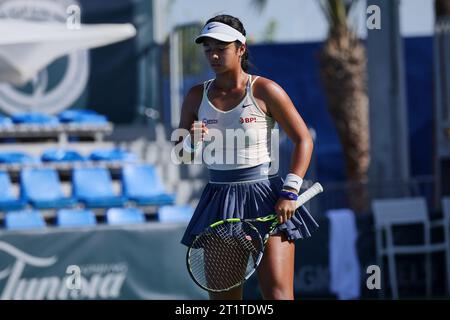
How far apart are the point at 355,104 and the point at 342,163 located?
4.20ft

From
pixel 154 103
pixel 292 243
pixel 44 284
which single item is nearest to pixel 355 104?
pixel 154 103

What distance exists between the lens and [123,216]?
12.0 meters

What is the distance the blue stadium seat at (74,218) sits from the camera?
38.2 ft

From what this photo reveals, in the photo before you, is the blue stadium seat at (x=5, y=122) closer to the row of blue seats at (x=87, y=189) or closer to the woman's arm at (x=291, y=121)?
the row of blue seats at (x=87, y=189)

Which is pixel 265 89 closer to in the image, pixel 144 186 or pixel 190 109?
pixel 190 109

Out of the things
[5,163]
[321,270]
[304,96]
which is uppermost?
[304,96]

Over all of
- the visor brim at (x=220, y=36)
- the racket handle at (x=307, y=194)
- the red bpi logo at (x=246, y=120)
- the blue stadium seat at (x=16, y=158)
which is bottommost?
the racket handle at (x=307, y=194)

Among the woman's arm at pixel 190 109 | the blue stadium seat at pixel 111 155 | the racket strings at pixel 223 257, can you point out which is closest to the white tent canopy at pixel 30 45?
the blue stadium seat at pixel 111 155

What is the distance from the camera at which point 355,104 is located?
1784 cm

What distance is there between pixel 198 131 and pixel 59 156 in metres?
Result: 7.90

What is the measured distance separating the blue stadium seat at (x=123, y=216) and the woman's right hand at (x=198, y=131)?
6151mm

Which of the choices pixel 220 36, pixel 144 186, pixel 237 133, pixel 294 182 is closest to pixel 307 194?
pixel 294 182

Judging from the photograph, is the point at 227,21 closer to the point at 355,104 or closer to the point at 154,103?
the point at 154,103

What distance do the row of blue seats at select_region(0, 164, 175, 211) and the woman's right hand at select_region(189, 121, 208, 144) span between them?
258 inches
